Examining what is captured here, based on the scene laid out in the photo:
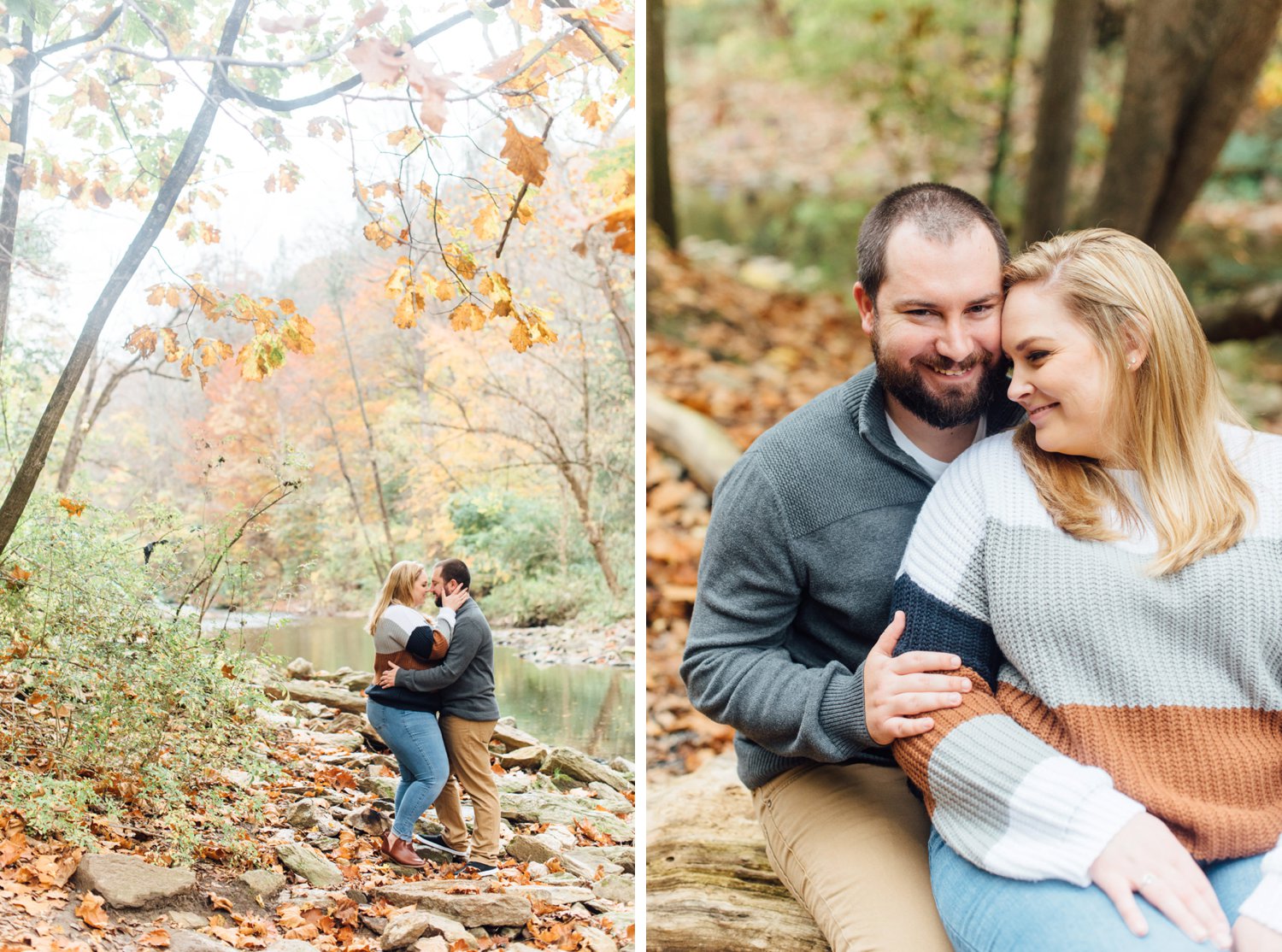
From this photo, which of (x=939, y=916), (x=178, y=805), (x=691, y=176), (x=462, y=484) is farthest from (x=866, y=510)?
(x=691, y=176)

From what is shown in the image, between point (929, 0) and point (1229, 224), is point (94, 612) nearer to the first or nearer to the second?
point (929, 0)

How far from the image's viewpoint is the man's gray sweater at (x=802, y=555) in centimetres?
181

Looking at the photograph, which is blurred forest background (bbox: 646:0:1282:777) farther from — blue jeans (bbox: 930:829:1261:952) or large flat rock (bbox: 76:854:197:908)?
blue jeans (bbox: 930:829:1261:952)

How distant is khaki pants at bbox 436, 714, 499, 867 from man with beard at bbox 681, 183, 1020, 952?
711 millimetres

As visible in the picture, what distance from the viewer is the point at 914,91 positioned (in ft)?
23.6

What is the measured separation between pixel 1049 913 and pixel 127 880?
177 cm

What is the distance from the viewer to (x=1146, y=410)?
1.60 meters

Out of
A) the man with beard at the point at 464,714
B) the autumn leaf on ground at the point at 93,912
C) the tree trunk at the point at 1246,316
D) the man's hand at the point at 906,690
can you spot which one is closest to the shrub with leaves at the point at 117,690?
the autumn leaf on ground at the point at 93,912

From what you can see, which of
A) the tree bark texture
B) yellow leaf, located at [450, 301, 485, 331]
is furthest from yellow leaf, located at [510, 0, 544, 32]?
the tree bark texture

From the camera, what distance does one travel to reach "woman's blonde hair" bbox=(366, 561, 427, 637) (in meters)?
2.37

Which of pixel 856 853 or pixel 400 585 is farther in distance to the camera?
pixel 400 585

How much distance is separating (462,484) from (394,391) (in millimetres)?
264

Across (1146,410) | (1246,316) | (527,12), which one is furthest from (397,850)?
(1246,316)

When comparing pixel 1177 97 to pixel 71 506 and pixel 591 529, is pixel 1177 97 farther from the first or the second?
pixel 71 506
